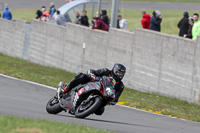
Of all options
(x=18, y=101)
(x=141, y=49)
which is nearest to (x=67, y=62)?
(x=141, y=49)

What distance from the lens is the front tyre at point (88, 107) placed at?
986cm

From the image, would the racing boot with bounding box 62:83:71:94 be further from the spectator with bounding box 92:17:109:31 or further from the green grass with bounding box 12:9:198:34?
the green grass with bounding box 12:9:198:34

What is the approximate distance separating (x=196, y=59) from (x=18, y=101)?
677cm

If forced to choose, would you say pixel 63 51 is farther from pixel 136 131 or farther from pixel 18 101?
pixel 136 131

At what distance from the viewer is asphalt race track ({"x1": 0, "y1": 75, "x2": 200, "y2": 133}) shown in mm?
10202

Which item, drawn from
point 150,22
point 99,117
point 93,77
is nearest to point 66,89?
point 93,77

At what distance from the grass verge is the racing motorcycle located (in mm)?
4990

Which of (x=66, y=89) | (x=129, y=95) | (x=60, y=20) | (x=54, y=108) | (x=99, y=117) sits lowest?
(x=129, y=95)

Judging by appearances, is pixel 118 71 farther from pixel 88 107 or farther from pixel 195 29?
pixel 195 29

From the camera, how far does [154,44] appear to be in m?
19.0

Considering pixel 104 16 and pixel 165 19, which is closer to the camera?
pixel 104 16

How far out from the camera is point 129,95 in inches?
720

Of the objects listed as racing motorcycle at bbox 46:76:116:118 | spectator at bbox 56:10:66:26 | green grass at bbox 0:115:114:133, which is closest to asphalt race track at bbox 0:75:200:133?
racing motorcycle at bbox 46:76:116:118

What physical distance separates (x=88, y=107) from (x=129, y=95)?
27.4 feet
